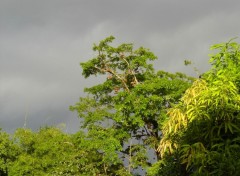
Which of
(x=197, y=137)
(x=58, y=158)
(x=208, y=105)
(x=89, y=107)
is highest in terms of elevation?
(x=89, y=107)

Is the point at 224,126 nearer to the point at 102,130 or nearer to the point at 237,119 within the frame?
the point at 237,119

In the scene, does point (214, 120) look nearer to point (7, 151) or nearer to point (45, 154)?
point (45, 154)

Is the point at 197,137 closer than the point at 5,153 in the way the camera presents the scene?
Yes

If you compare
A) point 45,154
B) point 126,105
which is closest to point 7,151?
point 45,154

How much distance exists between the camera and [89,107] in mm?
31922

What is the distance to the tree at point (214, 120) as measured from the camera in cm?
878

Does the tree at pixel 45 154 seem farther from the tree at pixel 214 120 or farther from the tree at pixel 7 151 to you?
the tree at pixel 214 120

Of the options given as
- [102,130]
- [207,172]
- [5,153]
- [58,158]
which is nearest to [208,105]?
[207,172]

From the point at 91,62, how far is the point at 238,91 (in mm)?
22688

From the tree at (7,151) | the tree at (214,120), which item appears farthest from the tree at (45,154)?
the tree at (214,120)

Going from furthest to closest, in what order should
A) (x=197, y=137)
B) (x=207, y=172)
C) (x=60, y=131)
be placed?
(x=60, y=131), (x=197, y=137), (x=207, y=172)

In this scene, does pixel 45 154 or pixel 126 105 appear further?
pixel 45 154

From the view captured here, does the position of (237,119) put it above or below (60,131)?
below

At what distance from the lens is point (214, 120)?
9.32 m
